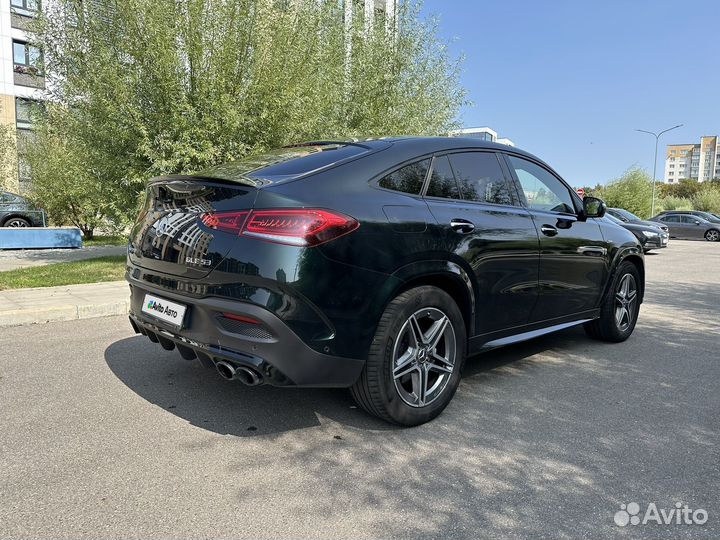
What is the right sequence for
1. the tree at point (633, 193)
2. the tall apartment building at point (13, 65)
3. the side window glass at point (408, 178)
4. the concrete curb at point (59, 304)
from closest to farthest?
the side window glass at point (408, 178) → the concrete curb at point (59, 304) → the tall apartment building at point (13, 65) → the tree at point (633, 193)

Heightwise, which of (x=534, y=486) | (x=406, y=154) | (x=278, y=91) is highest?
(x=278, y=91)

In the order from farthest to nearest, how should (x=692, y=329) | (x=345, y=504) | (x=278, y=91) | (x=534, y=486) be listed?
(x=278, y=91) < (x=692, y=329) < (x=534, y=486) < (x=345, y=504)

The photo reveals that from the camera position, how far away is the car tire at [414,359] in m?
3.04

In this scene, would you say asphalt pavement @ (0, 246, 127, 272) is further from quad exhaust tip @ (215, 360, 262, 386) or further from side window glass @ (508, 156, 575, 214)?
side window glass @ (508, 156, 575, 214)

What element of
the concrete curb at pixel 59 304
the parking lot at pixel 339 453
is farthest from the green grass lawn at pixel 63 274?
the parking lot at pixel 339 453

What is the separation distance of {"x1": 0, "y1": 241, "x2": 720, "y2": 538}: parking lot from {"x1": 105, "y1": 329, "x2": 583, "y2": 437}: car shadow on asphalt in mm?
18

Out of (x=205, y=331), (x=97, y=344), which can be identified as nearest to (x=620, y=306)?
(x=205, y=331)

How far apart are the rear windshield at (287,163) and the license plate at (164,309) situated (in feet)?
2.55

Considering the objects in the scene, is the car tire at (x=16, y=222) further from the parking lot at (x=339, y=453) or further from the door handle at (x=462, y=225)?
the door handle at (x=462, y=225)

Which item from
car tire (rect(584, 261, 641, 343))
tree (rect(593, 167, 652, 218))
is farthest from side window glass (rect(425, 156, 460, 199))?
tree (rect(593, 167, 652, 218))

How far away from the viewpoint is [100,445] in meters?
2.95

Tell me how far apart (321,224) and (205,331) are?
861 mm

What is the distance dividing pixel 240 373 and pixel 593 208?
3507mm

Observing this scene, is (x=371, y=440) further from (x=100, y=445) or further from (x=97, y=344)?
(x=97, y=344)
